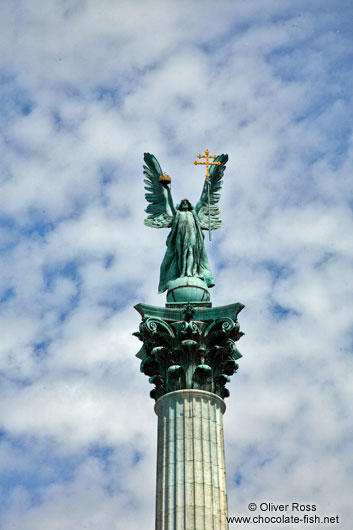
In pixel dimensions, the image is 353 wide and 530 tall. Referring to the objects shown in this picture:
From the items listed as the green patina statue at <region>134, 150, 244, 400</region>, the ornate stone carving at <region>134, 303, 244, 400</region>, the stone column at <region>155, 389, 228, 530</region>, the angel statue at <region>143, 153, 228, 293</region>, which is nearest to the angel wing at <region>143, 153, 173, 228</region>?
the angel statue at <region>143, 153, 228, 293</region>

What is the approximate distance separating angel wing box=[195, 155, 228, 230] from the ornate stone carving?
262 inches

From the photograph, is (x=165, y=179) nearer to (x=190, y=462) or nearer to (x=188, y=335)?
(x=188, y=335)

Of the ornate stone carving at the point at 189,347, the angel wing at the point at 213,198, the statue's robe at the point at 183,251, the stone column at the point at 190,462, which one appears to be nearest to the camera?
the stone column at the point at 190,462

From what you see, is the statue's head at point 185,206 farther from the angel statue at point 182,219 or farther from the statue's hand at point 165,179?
the statue's hand at point 165,179

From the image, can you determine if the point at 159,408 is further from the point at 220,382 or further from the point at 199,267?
the point at 199,267

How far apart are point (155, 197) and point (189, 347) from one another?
377 inches

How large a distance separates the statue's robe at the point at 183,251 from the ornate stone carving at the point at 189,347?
3167 mm

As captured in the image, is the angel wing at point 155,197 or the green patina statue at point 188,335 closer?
the green patina statue at point 188,335

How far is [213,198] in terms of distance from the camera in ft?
122

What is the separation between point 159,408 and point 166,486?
3.08 metres

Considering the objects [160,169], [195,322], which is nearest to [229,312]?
[195,322]

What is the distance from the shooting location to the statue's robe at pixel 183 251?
110 feet

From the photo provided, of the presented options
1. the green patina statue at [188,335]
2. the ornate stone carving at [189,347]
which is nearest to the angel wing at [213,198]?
the green patina statue at [188,335]

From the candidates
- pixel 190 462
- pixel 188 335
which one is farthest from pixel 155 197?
pixel 190 462
